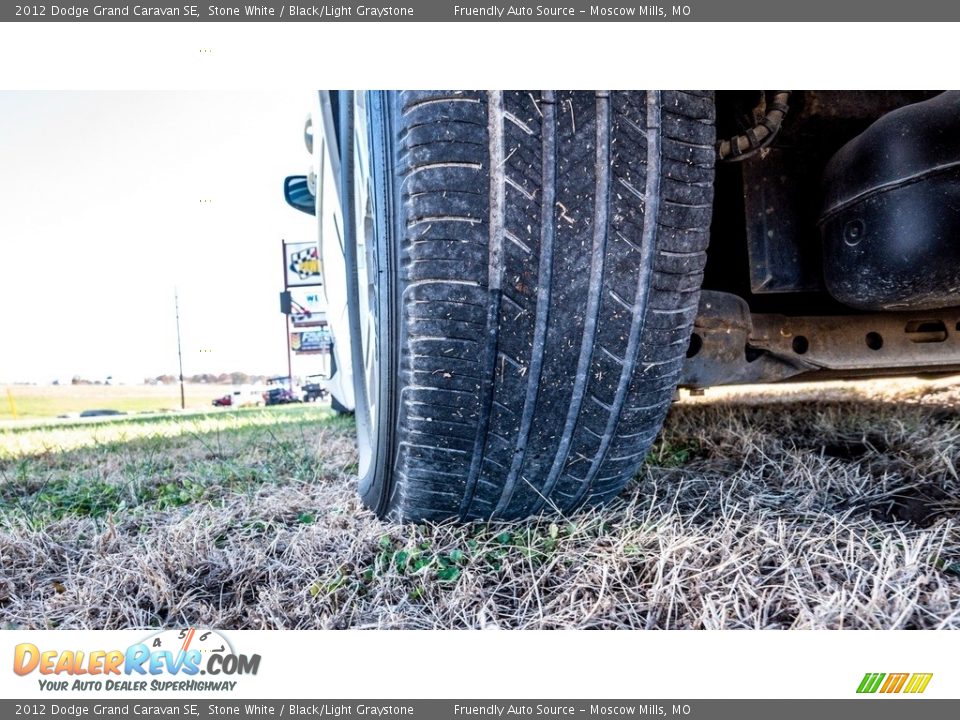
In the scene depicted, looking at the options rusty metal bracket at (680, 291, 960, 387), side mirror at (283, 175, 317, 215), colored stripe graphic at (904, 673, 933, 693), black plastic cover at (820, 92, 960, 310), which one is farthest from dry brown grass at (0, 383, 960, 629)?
side mirror at (283, 175, 317, 215)

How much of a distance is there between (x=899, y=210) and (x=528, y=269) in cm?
56

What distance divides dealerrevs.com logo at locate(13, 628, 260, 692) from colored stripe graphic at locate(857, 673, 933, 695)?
704 millimetres

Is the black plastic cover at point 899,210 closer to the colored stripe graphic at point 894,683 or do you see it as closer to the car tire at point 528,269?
the car tire at point 528,269

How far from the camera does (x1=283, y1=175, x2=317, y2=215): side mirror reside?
2414 mm

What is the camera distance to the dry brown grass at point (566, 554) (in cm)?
73

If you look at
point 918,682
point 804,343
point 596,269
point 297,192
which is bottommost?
point 918,682

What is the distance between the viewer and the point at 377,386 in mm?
876

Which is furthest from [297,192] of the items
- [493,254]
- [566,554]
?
[566,554]

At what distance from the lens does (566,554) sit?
0.84 m

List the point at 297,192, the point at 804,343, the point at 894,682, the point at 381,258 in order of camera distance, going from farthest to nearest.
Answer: the point at 297,192, the point at 804,343, the point at 381,258, the point at 894,682

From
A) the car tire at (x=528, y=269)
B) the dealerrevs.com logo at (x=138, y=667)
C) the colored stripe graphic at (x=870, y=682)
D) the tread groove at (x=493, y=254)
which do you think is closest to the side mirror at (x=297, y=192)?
the car tire at (x=528, y=269)

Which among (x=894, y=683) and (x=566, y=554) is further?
(x=566, y=554)

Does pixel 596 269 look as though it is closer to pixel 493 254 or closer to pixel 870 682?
pixel 493 254

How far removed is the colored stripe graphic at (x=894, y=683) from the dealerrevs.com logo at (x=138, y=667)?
70cm
